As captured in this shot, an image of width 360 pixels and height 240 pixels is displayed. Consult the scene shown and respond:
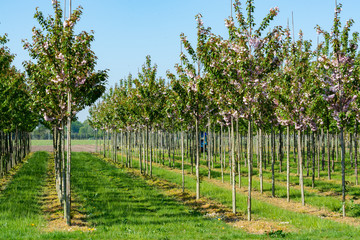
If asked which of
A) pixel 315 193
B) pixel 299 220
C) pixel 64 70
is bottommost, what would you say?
pixel 315 193

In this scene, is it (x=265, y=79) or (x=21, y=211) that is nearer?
(x=21, y=211)

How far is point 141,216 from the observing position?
45.9ft

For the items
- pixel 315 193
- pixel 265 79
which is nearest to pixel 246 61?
pixel 265 79

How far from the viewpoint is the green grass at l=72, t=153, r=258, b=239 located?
436 inches

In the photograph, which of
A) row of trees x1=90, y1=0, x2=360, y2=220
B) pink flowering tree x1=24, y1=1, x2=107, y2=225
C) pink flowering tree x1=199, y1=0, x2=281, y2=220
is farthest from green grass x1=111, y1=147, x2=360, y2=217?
pink flowering tree x1=24, y1=1, x2=107, y2=225

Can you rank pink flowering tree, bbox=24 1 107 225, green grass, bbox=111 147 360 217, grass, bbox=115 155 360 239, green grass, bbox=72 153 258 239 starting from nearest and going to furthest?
grass, bbox=115 155 360 239
green grass, bbox=72 153 258 239
pink flowering tree, bbox=24 1 107 225
green grass, bbox=111 147 360 217

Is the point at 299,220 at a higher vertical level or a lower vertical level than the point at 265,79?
lower

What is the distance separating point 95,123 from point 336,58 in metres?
40.8

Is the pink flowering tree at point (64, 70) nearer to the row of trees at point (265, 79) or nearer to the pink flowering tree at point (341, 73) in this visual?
the row of trees at point (265, 79)

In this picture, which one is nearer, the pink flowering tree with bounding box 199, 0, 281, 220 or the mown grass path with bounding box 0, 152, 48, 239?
the mown grass path with bounding box 0, 152, 48, 239

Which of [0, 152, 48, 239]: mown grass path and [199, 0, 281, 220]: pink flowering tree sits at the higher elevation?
[199, 0, 281, 220]: pink flowering tree

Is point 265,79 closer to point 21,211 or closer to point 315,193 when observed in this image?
point 315,193

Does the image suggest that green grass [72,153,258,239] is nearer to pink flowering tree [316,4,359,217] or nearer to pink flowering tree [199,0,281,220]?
pink flowering tree [199,0,281,220]

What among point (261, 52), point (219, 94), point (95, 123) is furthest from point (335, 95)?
point (95, 123)
